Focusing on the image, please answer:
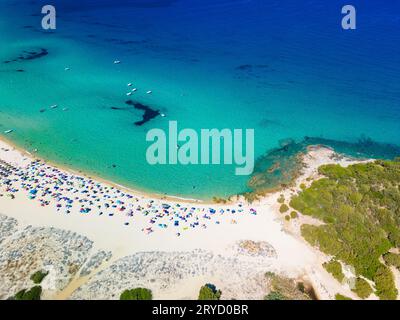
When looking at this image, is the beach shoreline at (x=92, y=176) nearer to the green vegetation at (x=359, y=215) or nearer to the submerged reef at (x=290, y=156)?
the submerged reef at (x=290, y=156)

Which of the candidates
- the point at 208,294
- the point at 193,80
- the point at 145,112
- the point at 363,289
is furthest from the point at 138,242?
the point at 193,80

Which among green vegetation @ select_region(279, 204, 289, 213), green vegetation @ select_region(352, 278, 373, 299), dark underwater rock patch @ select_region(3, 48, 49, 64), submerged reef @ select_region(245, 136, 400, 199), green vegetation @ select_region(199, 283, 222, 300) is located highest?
dark underwater rock patch @ select_region(3, 48, 49, 64)

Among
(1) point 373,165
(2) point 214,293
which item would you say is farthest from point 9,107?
(1) point 373,165

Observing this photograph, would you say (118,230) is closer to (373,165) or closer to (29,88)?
(373,165)

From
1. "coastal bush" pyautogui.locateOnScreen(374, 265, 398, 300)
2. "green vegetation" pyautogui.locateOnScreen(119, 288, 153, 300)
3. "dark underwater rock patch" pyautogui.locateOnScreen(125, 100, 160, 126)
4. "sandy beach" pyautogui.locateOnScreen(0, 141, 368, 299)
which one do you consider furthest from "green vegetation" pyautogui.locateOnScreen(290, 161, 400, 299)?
"dark underwater rock patch" pyautogui.locateOnScreen(125, 100, 160, 126)

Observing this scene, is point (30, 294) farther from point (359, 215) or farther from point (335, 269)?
point (359, 215)

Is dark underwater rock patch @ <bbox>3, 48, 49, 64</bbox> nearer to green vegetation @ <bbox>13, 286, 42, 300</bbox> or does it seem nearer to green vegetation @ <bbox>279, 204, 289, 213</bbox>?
green vegetation @ <bbox>13, 286, 42, 300</bbox>
